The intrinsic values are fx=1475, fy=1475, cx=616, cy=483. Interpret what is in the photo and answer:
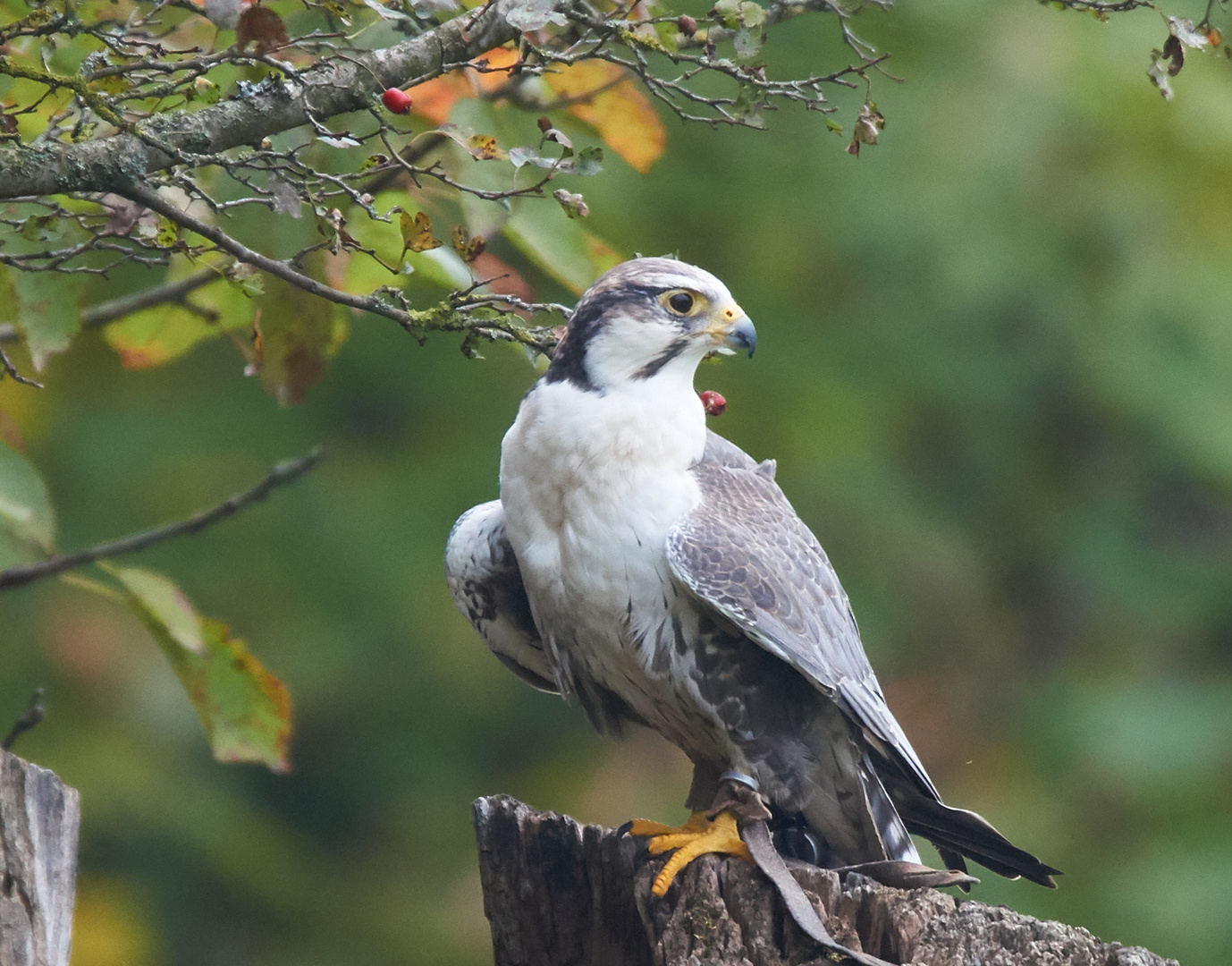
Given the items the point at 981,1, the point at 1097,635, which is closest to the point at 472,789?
the point at 1097,635

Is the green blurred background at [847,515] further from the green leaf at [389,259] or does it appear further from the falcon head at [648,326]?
the green leaf at [389,259]

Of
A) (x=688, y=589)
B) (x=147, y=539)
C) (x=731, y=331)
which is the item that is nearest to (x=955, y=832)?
(x=688, y=589)

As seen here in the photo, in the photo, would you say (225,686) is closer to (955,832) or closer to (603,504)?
(603,504)

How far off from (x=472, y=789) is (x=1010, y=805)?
94.2 inches

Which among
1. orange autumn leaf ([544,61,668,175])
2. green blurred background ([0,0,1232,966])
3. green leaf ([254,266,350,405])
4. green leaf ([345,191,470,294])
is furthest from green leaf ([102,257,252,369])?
green blurred background ([0,0,1232,966])

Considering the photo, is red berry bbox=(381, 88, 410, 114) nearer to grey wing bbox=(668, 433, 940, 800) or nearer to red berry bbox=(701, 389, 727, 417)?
red berry bbox=(701, 389, 727, 417)

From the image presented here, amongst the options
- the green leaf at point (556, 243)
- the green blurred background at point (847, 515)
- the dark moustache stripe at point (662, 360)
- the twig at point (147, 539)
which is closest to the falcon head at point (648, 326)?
the dark moustache stripe at point (662, 360)

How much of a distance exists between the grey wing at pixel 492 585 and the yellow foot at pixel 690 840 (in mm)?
595

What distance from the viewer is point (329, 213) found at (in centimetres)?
189

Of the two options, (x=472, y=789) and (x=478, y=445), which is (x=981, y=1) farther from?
(x=472, y=789)

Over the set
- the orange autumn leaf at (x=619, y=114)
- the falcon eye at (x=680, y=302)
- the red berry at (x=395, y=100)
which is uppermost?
the red berry at (x=395, y=100)

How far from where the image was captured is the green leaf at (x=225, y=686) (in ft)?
8.69

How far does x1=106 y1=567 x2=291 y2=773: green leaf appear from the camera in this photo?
8.69 feet

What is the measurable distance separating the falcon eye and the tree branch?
80cm
